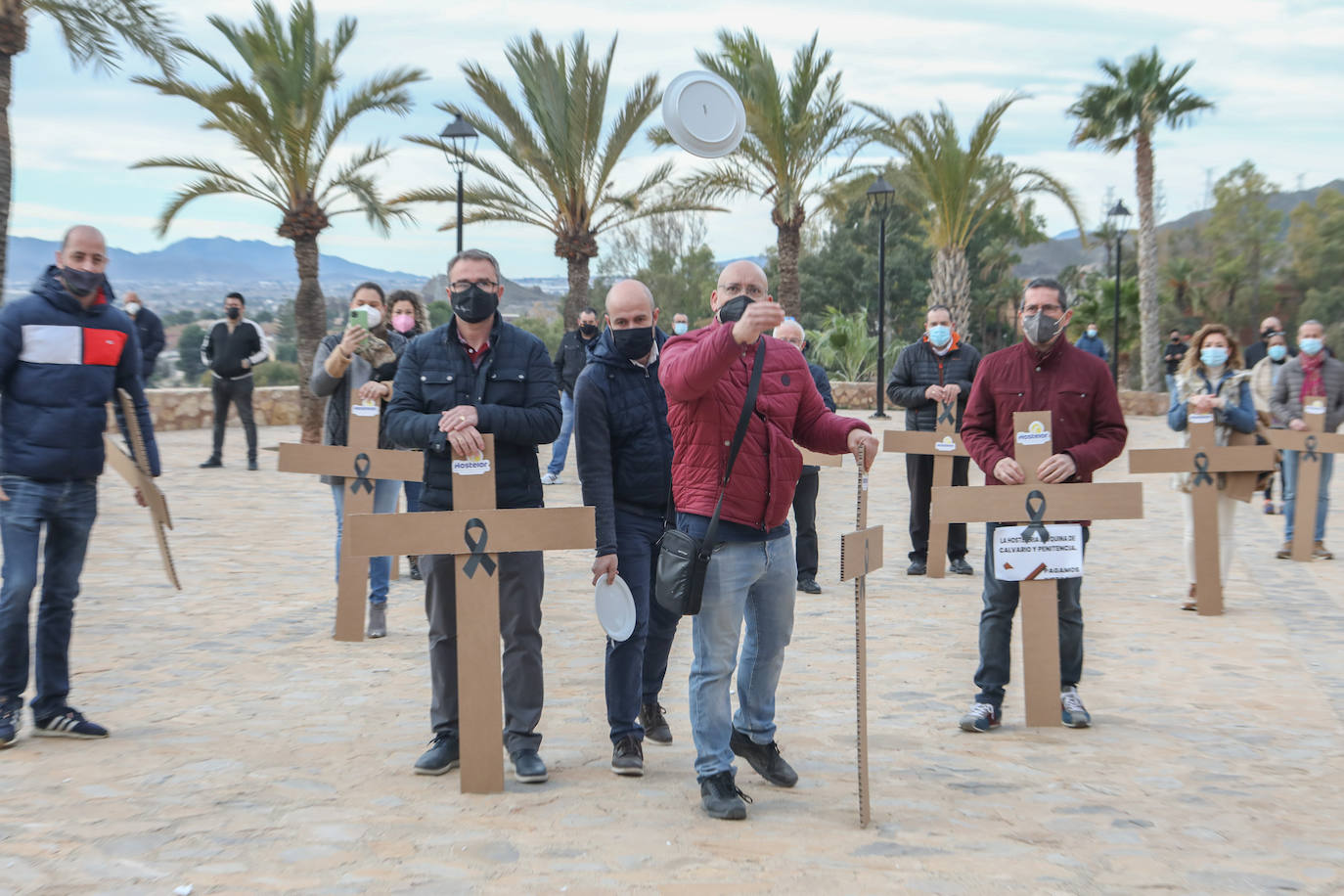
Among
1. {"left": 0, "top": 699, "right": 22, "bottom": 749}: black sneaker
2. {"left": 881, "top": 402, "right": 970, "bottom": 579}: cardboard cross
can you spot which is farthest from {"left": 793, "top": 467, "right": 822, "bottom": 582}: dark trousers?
{"left": 0, "top": 699, "right": 22, "bottom": 749}: black sneaker

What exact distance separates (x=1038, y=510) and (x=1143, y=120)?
3206 cm

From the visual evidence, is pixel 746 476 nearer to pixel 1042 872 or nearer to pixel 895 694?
pixel 1042 872

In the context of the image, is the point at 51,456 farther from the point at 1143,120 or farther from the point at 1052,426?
the point at 1143,120

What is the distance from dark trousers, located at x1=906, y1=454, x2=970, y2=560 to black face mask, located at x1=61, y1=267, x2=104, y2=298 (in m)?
5.86

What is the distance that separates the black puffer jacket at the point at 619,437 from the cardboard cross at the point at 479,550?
25 centimetres

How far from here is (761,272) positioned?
4348 mm

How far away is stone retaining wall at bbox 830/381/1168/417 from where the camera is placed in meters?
28.5

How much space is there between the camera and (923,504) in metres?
9.28

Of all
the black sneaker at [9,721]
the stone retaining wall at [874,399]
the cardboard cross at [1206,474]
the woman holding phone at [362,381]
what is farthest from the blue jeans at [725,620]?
the stone retaining wall at [874,399]

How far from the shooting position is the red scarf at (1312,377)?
10.0m

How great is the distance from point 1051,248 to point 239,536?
18405cm

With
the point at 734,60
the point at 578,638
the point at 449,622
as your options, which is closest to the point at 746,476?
the point at 449,622

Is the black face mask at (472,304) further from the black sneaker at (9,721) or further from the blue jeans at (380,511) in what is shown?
the blue jeans at (380,511)

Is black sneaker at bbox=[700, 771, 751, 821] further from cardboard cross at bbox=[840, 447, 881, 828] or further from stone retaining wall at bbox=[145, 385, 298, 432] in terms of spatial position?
stone retaining wall at bbox=[145, 385, 298, 432]
